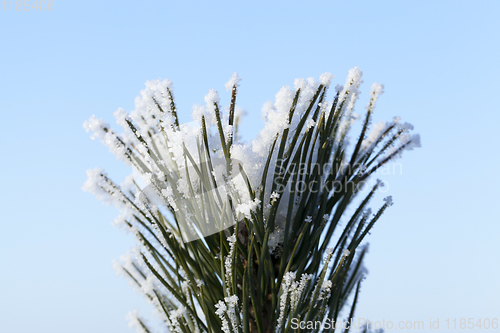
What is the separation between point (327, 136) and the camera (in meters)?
1.17

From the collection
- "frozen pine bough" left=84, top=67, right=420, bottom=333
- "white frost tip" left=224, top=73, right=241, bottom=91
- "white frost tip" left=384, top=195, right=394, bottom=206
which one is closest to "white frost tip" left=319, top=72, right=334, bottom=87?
"frozen pine bough" left=84, top=67, right=420, bottom=333

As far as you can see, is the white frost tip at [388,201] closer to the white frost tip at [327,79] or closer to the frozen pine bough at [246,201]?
the frozen pine bough at [246,201]

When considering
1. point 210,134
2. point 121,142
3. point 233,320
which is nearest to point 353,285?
point 233,320

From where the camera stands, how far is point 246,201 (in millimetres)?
1124

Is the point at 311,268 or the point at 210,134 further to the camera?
the point at 210,134

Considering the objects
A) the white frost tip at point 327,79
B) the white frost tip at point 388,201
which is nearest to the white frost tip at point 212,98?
the white frost tip at point 327,79

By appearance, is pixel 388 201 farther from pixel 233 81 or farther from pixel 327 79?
pixel 233 81

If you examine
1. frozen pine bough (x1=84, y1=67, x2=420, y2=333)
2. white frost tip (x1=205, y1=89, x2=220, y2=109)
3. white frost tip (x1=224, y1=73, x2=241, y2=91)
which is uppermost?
white frost tip (x1=224, y1=73, x2=241, y2=91)

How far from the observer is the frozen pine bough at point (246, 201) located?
1.06m

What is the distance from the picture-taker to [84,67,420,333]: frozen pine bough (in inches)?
41.9

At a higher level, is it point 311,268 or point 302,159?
point 302,159

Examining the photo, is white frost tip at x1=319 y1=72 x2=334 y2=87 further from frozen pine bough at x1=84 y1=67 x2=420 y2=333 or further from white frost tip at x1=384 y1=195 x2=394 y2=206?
white frost tip at x1=384 y1=195 x2=394 y2=206

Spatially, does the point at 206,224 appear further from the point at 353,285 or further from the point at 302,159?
the point at 353,285

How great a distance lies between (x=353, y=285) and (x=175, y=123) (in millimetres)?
850
